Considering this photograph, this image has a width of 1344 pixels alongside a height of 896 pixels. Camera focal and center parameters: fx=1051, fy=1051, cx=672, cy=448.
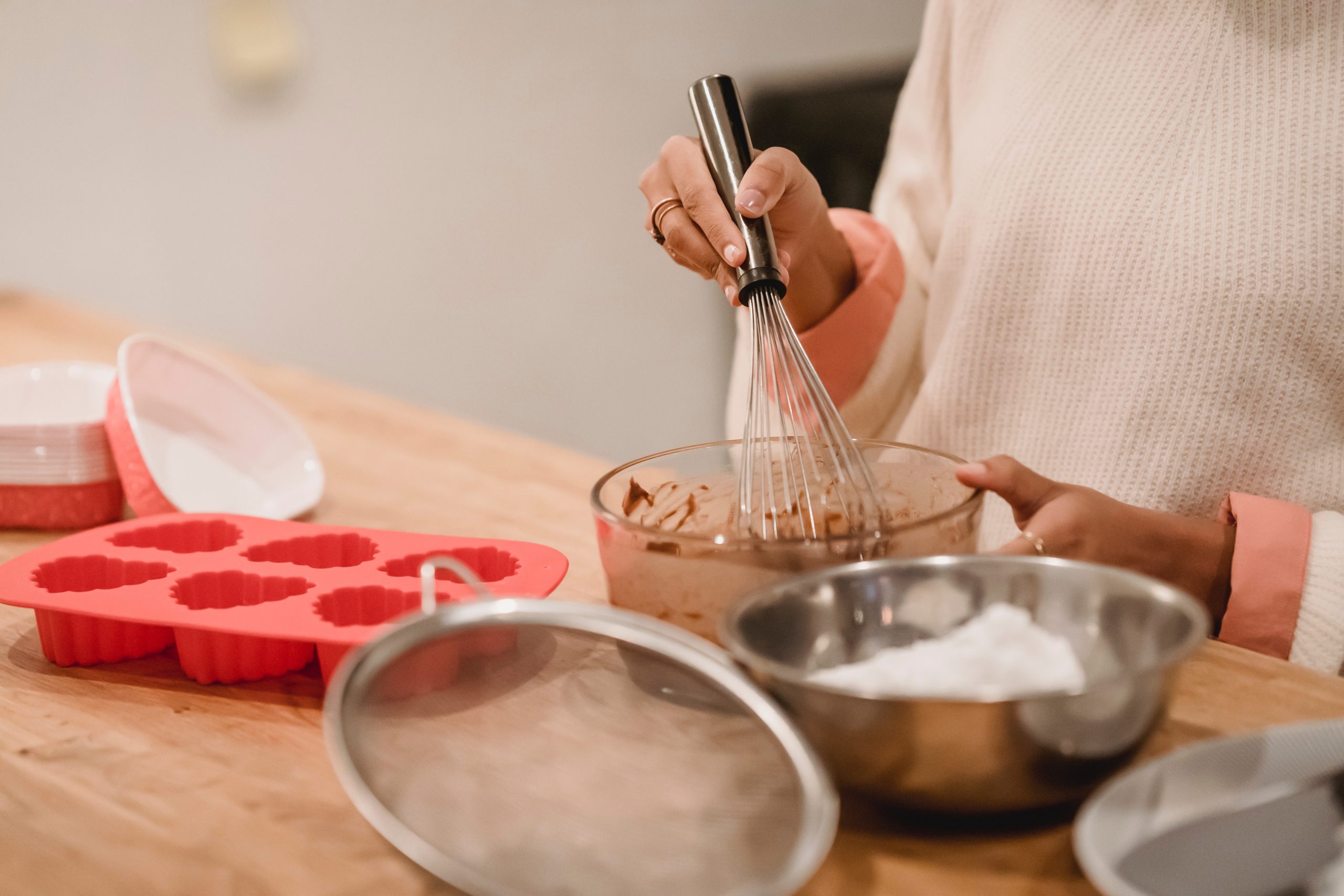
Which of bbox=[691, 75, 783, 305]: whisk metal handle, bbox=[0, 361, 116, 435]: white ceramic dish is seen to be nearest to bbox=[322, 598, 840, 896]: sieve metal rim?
bbox=[691, 75, 783, 305]: whisk metal handle

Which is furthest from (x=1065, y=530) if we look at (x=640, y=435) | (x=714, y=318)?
(x=640, y=435)

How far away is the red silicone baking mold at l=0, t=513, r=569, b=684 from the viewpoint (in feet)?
1.62

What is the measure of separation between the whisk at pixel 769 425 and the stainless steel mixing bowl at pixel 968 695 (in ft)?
0.28

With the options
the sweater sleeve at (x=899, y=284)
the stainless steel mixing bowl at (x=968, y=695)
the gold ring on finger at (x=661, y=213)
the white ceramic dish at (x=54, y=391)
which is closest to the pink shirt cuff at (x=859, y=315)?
the sweater sleeve at (x=899, y=284)

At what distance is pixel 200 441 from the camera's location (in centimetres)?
80

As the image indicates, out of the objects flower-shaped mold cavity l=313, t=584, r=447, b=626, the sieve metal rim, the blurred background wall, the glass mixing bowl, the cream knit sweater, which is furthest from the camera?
the blurred background wall

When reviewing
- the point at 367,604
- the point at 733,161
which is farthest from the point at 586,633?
the point at 733,161

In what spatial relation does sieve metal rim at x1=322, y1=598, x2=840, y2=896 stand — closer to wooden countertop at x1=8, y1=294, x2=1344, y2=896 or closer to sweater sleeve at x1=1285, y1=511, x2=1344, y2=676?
wooden countertop at x1=8, y1=294, x2=1344, y2=896

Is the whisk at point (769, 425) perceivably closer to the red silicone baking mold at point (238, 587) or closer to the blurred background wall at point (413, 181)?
the red silicone baking mold at point (238, 587)

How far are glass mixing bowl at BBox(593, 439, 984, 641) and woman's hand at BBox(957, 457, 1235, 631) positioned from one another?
0.03m

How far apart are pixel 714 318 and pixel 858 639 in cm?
184

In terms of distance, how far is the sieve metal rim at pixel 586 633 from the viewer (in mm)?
306

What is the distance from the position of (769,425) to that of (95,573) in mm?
372

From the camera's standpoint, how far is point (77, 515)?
0.74 meters
